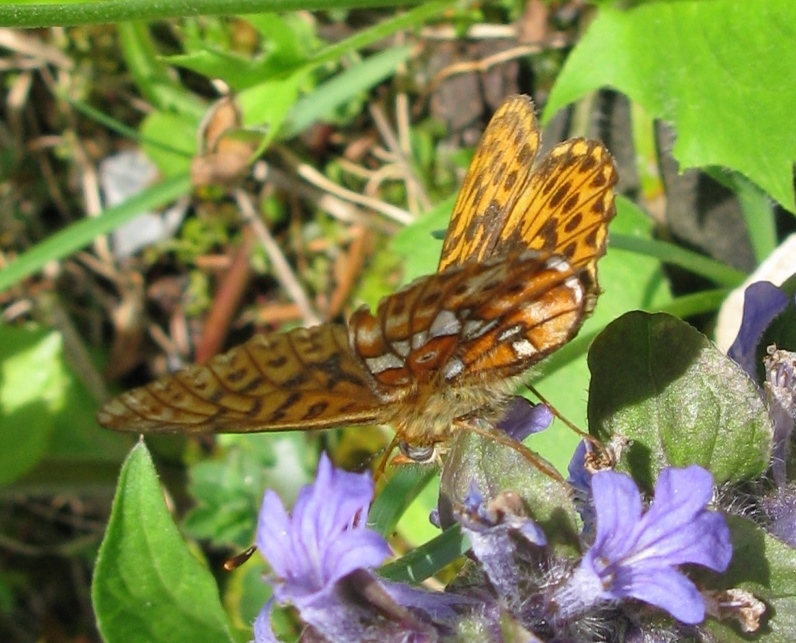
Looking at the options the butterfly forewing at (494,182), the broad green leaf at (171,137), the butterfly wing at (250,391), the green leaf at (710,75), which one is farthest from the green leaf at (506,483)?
the broad green leaf at (171,137)

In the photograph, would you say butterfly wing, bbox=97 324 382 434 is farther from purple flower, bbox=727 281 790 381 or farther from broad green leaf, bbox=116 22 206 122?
broad green leaf, bbox=116 22 206 122

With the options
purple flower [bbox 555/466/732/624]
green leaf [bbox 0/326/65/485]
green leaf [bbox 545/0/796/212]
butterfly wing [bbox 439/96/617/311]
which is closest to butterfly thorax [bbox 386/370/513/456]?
butterfly wing [bbox 439/96/617/311]

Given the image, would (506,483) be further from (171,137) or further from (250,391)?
(171,137)

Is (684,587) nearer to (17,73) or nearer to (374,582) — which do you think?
(374,582)

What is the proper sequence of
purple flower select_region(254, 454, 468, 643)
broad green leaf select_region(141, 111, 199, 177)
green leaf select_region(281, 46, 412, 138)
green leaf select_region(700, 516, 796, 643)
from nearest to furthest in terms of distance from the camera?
purple flower select_region(254, 454, 468, 643)
green leaf select_region(700, 516, 796, 643)
green leaf select_region(281, 46, 412, 138)
broad green leaf select_region(141, 111, 199, 177)

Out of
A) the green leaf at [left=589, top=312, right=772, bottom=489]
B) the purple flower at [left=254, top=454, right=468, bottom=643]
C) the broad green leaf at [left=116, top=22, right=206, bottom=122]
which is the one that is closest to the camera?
the purple flower at [left=254, top=454, right=468, bottom=643]

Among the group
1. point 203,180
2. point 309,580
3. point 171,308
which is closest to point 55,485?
point 171,308
